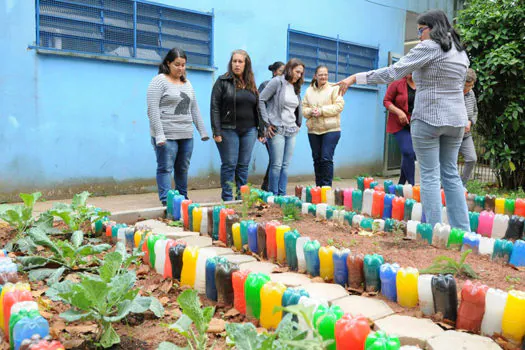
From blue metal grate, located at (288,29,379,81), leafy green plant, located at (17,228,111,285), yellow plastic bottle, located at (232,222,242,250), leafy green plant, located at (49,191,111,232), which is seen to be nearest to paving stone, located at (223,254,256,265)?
yellow plastic bottle, located at (232,222,242,250)

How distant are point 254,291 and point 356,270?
74 centimetres

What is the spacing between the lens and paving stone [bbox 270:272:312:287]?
9.36ft

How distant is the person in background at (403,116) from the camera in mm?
5590

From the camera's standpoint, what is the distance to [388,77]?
3652 mm

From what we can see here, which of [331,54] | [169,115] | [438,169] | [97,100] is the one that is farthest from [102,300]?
[331,54]

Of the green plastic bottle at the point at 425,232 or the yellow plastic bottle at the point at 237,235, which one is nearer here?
the green plastic bottle at the point at 425,232

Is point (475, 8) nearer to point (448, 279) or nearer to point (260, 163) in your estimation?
point (260, 163)

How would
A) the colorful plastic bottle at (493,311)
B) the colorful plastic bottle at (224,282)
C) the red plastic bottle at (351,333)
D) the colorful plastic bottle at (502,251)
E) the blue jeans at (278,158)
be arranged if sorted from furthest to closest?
the blue jeans at (278,158) < the colorful plastic bottle at (502,251) < the colorful plastic bottle at (224,282) < the colorful plastic bottle at (493,311) < the red plastic bottle at (351,333)

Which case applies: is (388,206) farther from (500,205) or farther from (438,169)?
(500,205)

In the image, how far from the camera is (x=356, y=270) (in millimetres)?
2750

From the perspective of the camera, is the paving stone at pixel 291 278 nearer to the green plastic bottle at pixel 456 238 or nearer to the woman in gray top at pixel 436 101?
the green plastic bottle at pixel 456 238

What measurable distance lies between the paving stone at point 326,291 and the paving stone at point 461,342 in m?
0.64

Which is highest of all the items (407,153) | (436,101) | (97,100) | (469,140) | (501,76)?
(501,76)

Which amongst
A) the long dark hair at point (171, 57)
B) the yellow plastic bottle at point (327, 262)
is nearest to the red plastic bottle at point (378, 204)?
the yellow plastic bottle at point (327, 262)
